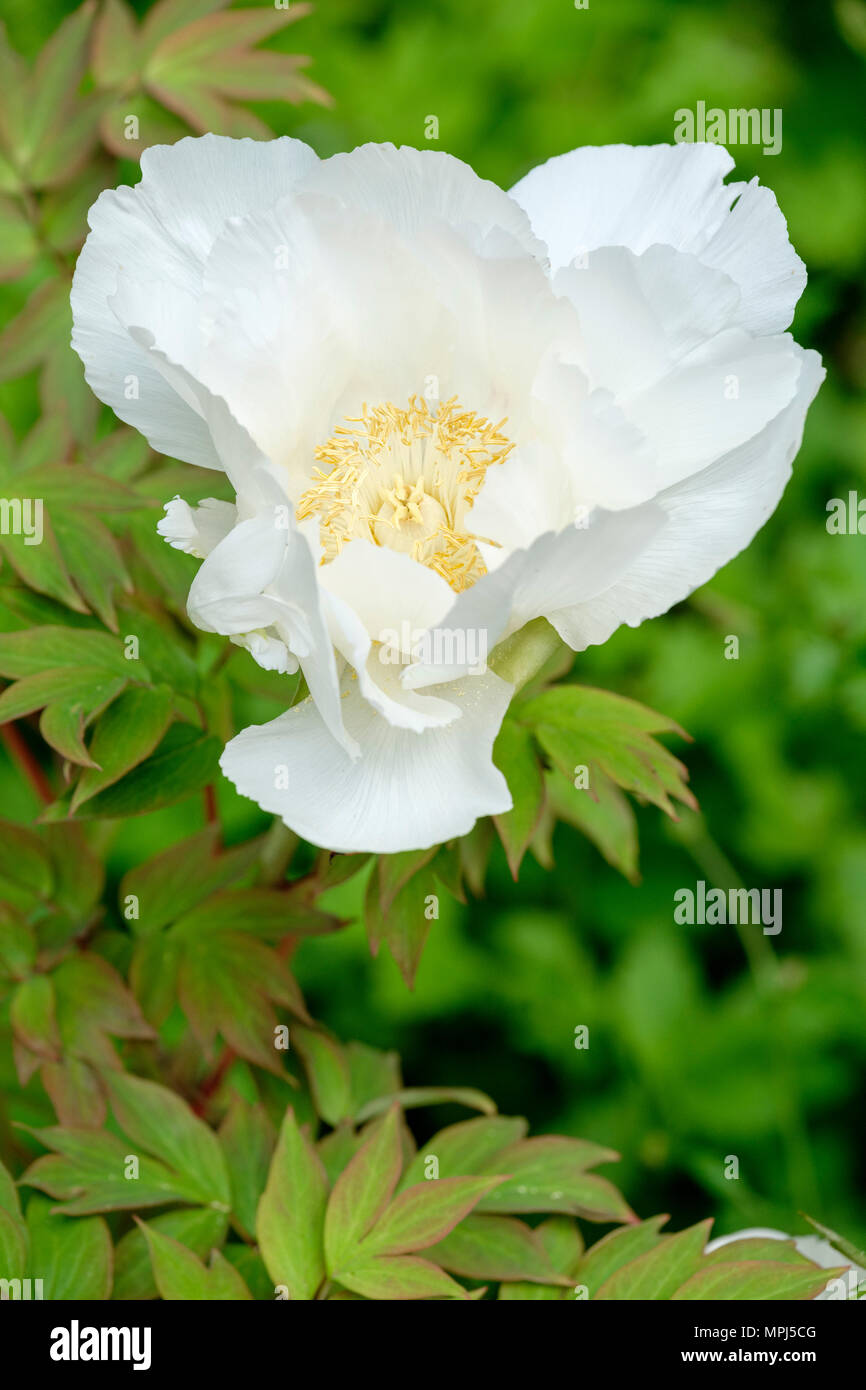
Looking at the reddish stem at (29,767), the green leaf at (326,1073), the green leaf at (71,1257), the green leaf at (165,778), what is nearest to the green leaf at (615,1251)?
the green leaf at (326,1073)

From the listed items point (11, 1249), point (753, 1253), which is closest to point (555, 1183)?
point (753, 1253)

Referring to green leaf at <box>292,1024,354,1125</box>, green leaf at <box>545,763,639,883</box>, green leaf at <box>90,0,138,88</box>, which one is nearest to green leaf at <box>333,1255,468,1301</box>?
green leaf at <box>292,1024,354,1125</box>

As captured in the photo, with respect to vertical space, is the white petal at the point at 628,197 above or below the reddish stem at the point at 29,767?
above

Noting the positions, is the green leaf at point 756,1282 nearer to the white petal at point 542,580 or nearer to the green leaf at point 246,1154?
the green leaf at point 246,1154

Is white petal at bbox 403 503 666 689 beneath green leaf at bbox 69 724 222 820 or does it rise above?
above

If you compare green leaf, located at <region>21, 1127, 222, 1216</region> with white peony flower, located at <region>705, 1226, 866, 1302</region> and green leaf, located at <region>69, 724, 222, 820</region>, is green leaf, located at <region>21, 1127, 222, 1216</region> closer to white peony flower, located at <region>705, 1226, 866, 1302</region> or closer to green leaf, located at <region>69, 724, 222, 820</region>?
green leaf, located at <region>69, 724, 222, 820</region>

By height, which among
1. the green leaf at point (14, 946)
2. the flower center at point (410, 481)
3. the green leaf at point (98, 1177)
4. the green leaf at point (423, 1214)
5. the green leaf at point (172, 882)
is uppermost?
the flower center at point (410, 481)
